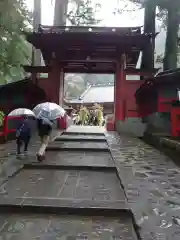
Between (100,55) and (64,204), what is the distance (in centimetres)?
1379

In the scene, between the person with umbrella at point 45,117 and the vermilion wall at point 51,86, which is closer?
the person with umbrella at point 45,117

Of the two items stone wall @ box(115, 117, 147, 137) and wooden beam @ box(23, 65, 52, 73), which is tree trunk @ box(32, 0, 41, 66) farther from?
stone wall @ box(115, 117, 147, 137)

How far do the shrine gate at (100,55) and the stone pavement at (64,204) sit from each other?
9.29 m

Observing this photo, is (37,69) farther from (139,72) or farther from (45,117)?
(45,117)

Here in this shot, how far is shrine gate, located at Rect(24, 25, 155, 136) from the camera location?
1456 centimetres

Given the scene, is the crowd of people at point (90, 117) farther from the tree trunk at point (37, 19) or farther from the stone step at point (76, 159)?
the stone step at point (76, 159)

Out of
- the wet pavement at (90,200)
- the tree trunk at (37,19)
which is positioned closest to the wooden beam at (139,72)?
the tree trunk at (37,19)

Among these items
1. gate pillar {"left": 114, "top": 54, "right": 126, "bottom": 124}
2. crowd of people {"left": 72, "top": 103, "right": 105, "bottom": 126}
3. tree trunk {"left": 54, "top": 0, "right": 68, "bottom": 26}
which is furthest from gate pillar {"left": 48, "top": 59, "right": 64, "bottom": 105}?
crowd of people {"left": 72, "top": 103, "right": 105, "bottom": 126}

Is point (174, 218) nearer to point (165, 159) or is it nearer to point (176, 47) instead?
point (165, 159)

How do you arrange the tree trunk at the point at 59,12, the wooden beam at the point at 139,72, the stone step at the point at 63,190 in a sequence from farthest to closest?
the tree trunk at the point at 59,12 → the wooden beam at the point at 139,72 → the stone step at the point at 63,190

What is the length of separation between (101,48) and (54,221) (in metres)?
13.3

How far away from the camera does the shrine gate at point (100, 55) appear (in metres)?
14.6

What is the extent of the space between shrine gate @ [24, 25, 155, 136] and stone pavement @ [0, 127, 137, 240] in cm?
929

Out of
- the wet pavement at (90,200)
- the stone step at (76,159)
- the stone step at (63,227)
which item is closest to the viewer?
the stone step at (63,227)
